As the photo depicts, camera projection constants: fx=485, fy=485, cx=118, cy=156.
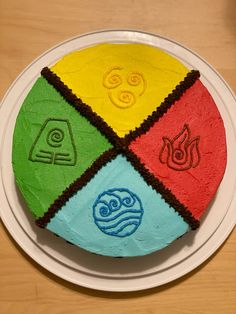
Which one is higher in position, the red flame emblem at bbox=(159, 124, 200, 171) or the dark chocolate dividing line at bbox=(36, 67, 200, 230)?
the red flame emblem at bbox=(159, 124, 200, 171)

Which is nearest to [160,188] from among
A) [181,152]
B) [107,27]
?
[181,152]

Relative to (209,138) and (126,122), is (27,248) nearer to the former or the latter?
(126,122)

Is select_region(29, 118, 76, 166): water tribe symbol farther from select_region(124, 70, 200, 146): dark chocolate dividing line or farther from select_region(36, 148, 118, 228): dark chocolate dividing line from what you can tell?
select_region(124, 70, 200, 146): dark chocolate dividing line

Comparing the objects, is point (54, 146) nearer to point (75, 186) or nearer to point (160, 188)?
point (75, 186)

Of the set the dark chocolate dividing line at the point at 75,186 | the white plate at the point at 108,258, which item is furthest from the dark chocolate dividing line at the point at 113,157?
the white plate at the point at 108,258

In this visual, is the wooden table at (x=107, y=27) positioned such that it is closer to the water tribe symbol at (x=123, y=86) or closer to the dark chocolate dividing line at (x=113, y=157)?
the dark chocolate dividing line at (x=113, y=157)

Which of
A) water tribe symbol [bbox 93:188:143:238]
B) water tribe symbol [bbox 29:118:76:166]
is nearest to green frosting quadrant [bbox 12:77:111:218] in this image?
water tribe symbol [bbox 29:118:76:166]
